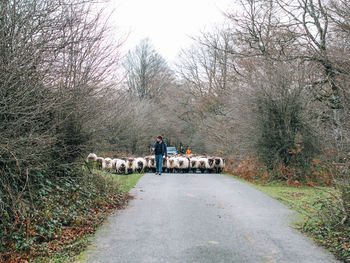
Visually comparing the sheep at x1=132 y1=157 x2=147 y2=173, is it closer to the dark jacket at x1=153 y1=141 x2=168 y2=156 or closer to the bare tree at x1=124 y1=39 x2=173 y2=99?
the dark jacket at x1=153 y1=141 x2=168 y2=156

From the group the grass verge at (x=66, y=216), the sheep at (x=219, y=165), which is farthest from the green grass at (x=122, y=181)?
the sheep at (x=219, y=165)

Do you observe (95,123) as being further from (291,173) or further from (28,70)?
(291,173)

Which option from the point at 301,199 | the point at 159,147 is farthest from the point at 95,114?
the point at 159,147

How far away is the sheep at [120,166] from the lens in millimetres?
20625

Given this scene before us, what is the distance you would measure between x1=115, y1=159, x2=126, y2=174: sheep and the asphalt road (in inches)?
371

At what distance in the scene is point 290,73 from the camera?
16.6 m

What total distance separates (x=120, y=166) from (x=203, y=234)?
14.0m

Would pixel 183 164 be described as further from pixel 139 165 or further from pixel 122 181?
pixel 122 181

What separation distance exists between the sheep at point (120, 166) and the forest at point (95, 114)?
623 cm

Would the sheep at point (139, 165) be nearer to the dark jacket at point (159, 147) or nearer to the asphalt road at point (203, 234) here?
the dark jacket at point (159, 147)

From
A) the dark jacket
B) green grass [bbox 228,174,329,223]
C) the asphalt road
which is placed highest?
the dark jacket

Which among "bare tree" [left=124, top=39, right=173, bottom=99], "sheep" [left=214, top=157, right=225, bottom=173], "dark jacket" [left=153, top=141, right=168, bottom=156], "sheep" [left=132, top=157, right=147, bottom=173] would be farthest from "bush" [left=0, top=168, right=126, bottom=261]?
"bare tree" [left=124, top=39, right=173, bottom=99]

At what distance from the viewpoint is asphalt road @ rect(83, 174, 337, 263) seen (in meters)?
5.89

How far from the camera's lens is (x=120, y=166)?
20703mm
